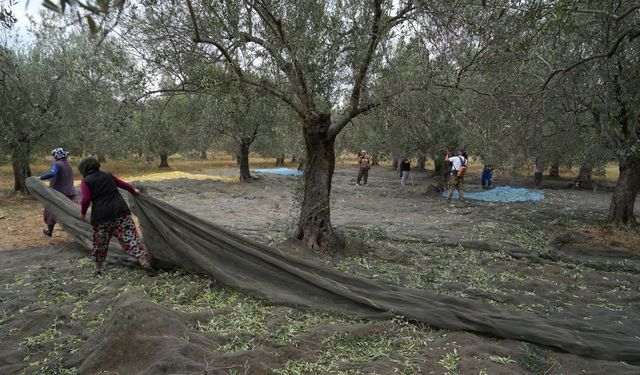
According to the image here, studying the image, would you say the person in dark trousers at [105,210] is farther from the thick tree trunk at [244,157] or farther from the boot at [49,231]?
the thick tree trunk at [244,157]

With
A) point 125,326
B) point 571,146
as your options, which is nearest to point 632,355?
point 125,326

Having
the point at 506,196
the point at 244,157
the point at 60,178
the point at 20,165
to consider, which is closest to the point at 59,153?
the point at 60,178

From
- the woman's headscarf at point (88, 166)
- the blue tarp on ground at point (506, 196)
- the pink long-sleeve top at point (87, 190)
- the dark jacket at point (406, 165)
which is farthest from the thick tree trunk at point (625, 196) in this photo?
the dark jacket at point (406, 165)

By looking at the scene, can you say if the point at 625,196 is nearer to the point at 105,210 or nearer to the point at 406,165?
the point at 105,210

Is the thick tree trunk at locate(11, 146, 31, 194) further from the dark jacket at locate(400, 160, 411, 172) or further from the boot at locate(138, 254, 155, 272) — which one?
the dark jacket at locate(400, 160, 411, 172)

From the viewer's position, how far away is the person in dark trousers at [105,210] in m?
5.94

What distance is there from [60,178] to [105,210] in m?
2.91

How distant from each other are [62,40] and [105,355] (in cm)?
1605

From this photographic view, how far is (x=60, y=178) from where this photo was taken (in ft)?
26.6

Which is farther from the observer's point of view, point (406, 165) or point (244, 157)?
point (406, 165)

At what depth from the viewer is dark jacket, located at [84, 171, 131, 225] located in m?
5.93

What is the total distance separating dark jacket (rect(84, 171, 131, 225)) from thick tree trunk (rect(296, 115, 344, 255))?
328 cm

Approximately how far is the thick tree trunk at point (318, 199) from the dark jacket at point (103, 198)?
10.7 feet

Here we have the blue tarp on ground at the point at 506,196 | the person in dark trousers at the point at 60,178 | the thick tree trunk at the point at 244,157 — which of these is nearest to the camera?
the person in dark trousers at the point at 60,178
